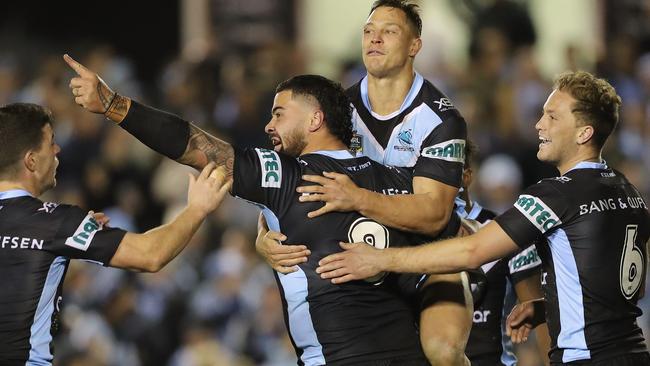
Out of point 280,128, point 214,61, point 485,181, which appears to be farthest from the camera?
point 214,61

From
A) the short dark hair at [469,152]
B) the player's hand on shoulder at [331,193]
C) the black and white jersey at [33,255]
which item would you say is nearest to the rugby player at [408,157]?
the player's hand on shoulder at [331,193]

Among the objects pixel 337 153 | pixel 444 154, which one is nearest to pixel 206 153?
pixel 337 153

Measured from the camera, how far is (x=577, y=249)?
5863 mm

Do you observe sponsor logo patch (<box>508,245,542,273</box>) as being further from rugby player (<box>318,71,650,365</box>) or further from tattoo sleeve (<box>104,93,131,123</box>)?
tattoo sleeve (<box>104,93,131,123</box>)

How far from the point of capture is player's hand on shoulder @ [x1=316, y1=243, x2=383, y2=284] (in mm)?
5914

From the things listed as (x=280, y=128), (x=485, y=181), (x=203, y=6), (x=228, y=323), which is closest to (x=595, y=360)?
(x=280, y=128)

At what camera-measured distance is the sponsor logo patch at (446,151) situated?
6465 mm

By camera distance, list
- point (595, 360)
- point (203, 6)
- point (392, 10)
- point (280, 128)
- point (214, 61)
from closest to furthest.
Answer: point (595, 360) < point (280, 128) < point (392, 10) < point (214, 61) < point (203, 6)

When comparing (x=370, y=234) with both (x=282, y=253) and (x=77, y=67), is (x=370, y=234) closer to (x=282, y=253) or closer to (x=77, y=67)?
(x=282, y=253)

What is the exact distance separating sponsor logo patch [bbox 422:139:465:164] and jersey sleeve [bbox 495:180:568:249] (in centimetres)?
69

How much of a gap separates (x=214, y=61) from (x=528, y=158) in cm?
401

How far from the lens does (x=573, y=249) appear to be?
5875mm

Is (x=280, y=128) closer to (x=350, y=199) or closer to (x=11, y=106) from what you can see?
(x=350, y=199)

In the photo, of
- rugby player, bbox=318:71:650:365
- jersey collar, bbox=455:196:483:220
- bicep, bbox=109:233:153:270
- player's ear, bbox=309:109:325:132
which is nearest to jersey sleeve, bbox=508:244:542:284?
jersey collar, bbox=455:196:483:220
